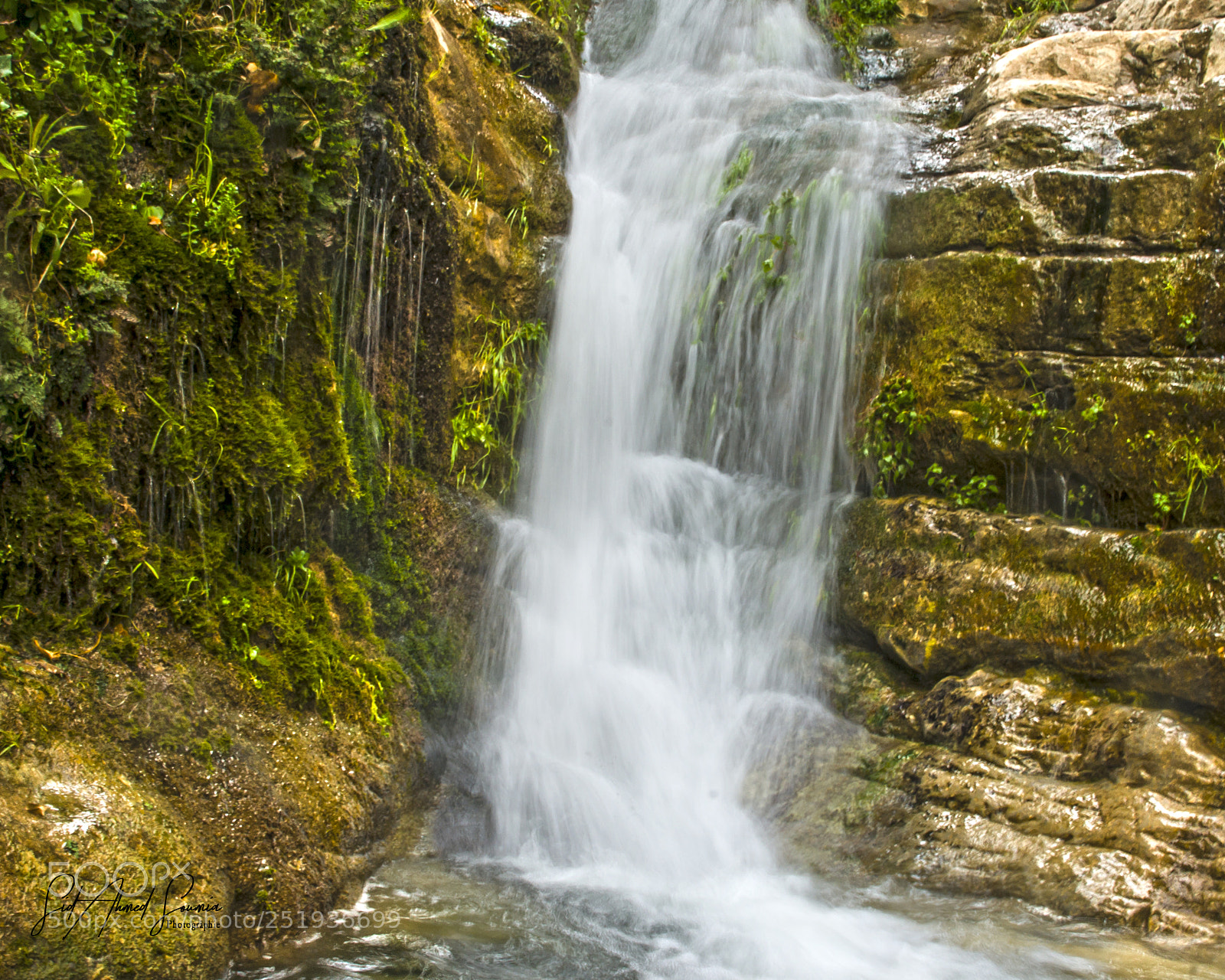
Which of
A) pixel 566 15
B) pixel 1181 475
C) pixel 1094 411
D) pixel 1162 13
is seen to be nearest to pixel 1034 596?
pixel 1181 475

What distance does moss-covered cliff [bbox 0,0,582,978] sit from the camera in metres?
2.94

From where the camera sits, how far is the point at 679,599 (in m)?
5.66

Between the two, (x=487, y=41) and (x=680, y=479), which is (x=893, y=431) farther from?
(x=487, y=41)

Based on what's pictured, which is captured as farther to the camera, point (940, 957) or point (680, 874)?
point (680, 874)

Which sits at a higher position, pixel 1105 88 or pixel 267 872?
pixel 1105 88

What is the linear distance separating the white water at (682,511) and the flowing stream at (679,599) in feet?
0.06

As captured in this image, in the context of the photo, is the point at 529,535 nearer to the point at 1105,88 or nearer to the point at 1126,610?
the point at 1126,610

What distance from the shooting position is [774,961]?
3492 millimetres

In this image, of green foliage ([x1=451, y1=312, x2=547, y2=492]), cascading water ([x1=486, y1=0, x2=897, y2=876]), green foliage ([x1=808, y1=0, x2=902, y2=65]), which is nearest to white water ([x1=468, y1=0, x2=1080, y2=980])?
cascading water ([x1=486, y1=0, x2=897, y2=876])

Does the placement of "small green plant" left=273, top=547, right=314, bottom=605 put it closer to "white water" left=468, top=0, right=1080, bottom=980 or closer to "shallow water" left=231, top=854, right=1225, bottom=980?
"shallow water" left=231, top=854, right=1225, bottom=980

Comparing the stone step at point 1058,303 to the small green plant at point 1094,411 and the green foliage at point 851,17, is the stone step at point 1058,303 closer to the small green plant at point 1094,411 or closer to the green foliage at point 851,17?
the small green plant at point 1094,411

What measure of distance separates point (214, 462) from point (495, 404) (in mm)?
2321

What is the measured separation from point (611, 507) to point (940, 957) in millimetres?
3367

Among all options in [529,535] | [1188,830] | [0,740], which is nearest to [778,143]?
[529,535]
